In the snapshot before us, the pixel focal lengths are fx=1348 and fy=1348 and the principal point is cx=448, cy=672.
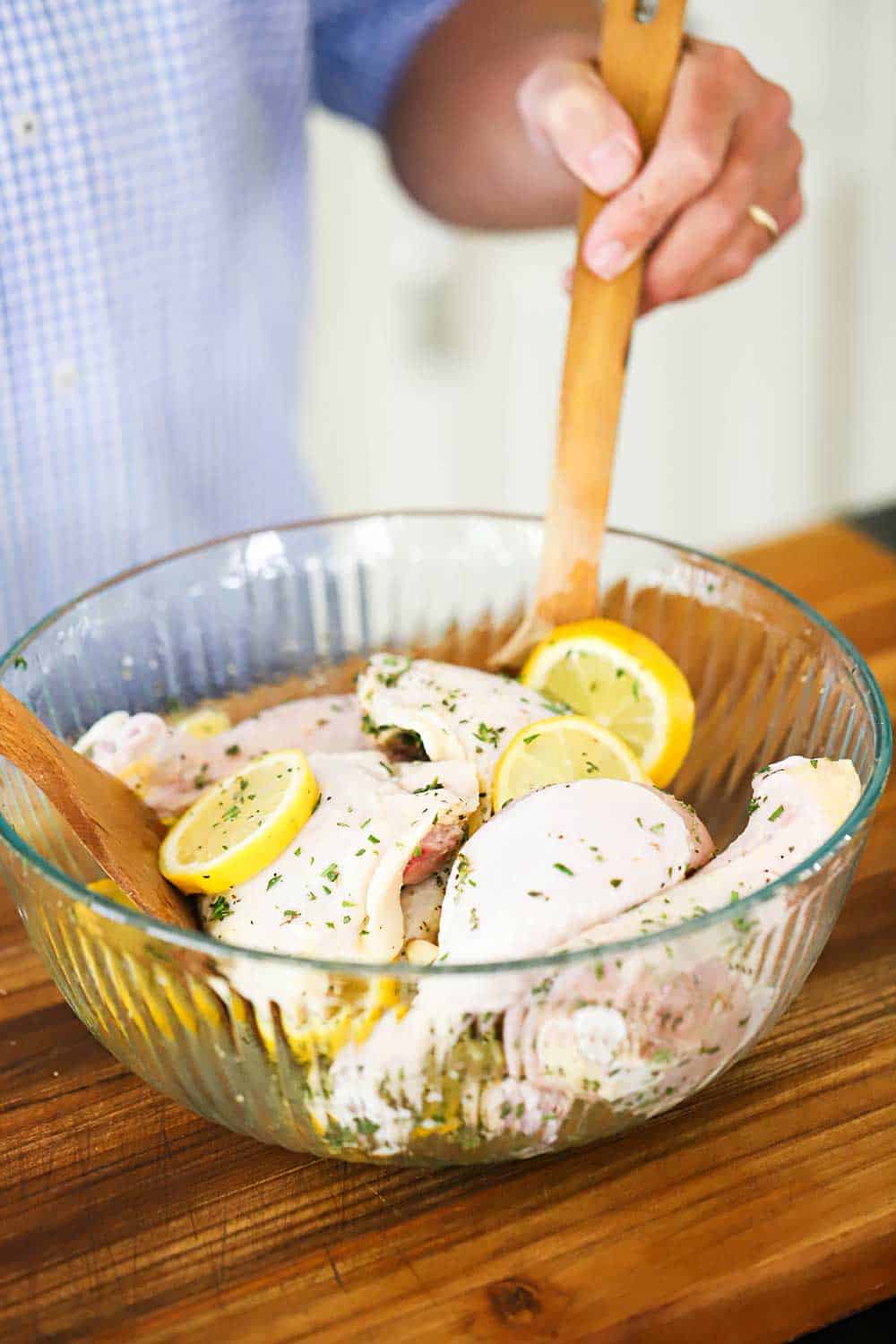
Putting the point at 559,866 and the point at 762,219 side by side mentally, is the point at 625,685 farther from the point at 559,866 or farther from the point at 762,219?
the point at 762,219

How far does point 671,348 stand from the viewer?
2904 millimetres

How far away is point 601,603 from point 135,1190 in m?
0.55

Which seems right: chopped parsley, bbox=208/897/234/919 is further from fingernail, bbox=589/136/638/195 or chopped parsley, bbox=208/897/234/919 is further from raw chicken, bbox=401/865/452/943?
fingernail, bbox=589/136/638/195

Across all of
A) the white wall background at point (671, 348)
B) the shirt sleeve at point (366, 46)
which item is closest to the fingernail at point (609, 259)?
the shirt sleeve at point (366, 46)

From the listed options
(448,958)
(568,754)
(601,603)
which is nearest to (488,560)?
(601,603)

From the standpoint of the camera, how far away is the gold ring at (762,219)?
1.10 metres

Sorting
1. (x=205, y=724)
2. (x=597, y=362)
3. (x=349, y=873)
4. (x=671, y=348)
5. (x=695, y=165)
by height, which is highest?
(x=695, y=165)

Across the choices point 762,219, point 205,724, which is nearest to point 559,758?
point 205,724

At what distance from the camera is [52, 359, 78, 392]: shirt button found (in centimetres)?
130

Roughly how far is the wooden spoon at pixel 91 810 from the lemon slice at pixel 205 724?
0.17 metres

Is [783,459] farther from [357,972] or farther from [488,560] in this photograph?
[357,972]

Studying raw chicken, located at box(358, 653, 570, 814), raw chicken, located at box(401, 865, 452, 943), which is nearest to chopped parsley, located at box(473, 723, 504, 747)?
raw chicken, located at box(358, 653, 570, 814)

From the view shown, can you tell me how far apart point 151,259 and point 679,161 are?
1.93 feet

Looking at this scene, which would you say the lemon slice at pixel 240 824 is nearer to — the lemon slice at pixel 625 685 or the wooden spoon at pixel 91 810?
the wooden spoon at pixel 91 810
